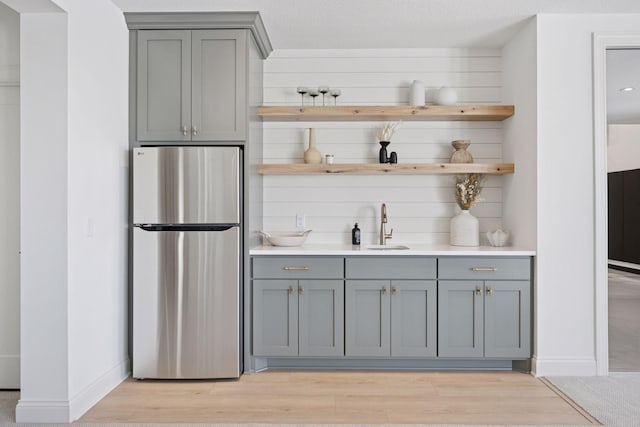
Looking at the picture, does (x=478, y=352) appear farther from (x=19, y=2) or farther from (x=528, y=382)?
(x=19, y=2)

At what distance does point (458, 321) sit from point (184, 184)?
2067mm

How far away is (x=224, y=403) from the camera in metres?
2.97

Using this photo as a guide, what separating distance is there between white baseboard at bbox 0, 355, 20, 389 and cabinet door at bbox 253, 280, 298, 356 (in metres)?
1.48

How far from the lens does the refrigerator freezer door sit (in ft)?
10.8

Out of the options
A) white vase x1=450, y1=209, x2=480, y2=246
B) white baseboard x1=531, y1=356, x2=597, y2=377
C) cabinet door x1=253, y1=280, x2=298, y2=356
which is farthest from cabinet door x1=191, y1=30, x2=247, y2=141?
white baseboard x1=531, y1=356, x2=597, y2=377

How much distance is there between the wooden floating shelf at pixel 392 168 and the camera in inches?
146

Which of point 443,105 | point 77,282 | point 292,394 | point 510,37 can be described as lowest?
point 292,394

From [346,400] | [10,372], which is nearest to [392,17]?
[346,400]

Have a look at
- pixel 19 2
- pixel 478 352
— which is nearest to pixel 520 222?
pixel 478 352

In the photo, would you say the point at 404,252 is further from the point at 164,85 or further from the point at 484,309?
the point at 164,85

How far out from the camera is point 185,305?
130 inches

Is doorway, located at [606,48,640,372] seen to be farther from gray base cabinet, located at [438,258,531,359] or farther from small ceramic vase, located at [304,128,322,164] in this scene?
small ceramic vase, located at [304,128,322,164]

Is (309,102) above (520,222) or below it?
above

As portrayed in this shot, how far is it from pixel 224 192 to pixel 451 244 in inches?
71.4
